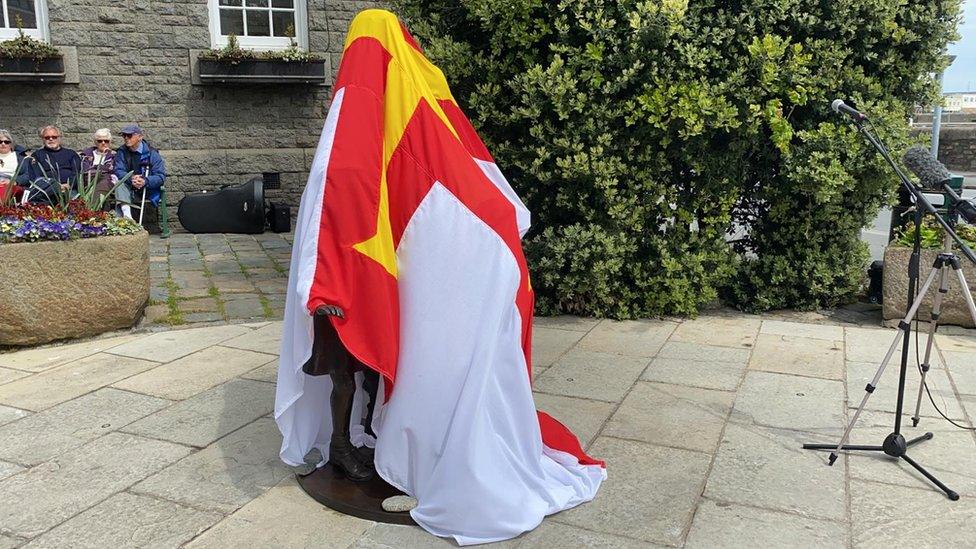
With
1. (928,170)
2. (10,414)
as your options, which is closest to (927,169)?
(928,170)

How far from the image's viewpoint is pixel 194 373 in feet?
16.3

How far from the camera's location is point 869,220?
21.9ft

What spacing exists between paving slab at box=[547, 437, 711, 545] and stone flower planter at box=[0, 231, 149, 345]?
3931 millimetres

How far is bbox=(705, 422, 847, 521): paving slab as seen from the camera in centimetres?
324

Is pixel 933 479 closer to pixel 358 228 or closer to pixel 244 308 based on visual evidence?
pixel 358 228

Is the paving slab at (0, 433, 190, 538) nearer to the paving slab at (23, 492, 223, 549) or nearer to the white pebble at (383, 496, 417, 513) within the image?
the paving slab at (23, 492, 223, 549)

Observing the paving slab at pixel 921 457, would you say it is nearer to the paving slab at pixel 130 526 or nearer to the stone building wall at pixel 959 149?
the paving slab at pixel 130 526

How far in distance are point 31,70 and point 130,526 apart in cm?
905

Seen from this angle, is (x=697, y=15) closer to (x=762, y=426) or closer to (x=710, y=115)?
(x=710, y=115)

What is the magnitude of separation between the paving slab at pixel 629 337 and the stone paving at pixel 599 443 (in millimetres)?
30

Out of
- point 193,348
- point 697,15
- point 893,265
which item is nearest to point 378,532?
point 193,348

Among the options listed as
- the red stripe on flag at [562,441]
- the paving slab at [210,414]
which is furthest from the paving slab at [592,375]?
the paving slab at [210,414]

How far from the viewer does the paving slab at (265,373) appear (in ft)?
15.9

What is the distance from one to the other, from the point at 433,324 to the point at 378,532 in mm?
863
